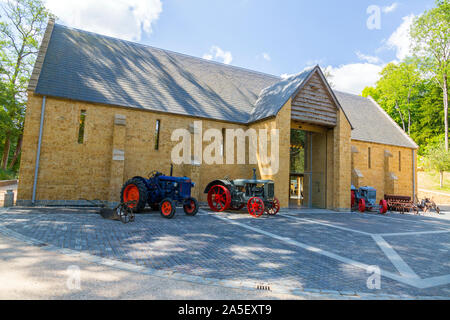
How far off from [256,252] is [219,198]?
755 cm

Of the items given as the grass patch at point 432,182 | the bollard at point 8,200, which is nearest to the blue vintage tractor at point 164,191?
the bollard at point 8,200

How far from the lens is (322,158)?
62.0ft

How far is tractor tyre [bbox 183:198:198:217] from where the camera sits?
11.7 meters

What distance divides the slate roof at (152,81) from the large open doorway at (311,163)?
456cm

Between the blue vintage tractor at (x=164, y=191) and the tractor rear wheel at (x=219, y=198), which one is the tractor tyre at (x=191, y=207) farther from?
the tractor rear wheel at (x=219, y=198)

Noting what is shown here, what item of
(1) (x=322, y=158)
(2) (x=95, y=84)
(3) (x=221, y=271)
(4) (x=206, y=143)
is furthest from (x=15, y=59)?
(3) (x=221, y=271)

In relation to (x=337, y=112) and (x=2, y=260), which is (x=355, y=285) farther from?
(x=337, y=112)

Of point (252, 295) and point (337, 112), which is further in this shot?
point (337, 112)

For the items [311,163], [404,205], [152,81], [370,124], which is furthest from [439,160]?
[152,81]

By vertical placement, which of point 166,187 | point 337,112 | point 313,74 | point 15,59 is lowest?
point 166,187

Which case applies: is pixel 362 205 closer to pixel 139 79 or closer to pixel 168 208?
pixel 168 208

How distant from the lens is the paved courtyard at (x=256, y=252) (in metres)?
4.59

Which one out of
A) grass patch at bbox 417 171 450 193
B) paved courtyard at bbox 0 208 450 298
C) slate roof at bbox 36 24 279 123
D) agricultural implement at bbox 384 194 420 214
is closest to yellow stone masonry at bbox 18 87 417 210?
slate roof at bbox 36 24 279 123
